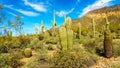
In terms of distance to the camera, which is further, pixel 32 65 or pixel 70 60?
pixel 32 65

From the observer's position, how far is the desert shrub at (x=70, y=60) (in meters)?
11.9

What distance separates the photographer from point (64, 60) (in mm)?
12102

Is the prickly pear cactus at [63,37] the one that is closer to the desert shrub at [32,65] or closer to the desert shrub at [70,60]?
the desert shrub at [70,60]

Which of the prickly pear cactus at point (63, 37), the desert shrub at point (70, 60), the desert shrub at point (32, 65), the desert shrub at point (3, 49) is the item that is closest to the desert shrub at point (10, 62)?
the desert shrub at point (32, 65)

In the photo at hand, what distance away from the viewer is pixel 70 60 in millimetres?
12016

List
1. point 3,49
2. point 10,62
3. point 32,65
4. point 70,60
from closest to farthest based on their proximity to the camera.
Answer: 1. point 70,60
2. point 32,65
3. point 10,62
4. point 3,49

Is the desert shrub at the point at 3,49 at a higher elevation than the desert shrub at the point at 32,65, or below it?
higher

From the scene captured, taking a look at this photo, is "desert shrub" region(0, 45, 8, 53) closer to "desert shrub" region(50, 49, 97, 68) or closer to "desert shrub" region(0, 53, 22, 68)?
"desert shrub" region(0, 53, 22, 68)

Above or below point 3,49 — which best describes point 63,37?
above

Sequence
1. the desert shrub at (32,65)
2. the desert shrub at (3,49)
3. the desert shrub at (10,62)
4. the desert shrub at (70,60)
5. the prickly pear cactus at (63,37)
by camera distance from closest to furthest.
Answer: the desert shrub at (70,60)
the desert shrub at (32,65)
the desert shrub at (10,62)
the prickly pear cactus at (63,37)
the desert shrub at (3,49)

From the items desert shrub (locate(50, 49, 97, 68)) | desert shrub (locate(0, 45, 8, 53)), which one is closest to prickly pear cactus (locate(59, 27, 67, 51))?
desert shrub (locate(50, 49, 97, 68))

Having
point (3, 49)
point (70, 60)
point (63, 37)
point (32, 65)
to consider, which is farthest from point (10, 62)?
point (3, 49)

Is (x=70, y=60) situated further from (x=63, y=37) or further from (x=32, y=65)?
(x=63, y=37)

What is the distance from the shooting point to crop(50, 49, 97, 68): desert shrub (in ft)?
39.2
